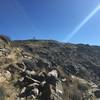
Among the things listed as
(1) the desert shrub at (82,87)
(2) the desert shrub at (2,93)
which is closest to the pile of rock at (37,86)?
(2) the desert shrub at (2,93)

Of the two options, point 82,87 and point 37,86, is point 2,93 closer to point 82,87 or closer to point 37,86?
point 37,86

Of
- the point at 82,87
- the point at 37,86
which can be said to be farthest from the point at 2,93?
the point at 82,87

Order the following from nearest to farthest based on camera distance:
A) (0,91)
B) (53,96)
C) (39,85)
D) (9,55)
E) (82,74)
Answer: (0,91) < (53,96) < (39,85) < (9,55) < (82,74)

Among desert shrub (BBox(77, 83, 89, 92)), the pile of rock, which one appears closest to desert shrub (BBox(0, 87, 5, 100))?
the pile of rock

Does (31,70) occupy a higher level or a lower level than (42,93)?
higher

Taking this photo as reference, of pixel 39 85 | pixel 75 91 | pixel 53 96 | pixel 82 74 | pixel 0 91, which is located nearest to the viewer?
pixel 0 91

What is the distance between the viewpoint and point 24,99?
16.8 metres

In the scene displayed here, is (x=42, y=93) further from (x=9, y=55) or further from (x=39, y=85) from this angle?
(x=9, y=55)

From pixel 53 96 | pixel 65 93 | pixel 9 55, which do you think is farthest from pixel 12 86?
pixel 9 55

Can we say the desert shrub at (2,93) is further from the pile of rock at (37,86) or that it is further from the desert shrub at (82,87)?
the desert shrub at (82,87)

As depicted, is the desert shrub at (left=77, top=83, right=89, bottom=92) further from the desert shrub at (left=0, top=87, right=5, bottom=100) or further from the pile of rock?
the desert shrub at (left=0, top=87, right=5, bottom=100)

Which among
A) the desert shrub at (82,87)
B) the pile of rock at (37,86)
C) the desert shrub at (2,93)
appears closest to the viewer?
the desert shrub at (2,93)

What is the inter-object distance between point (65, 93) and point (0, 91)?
5722mm

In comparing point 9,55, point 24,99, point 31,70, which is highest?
point 9,55
